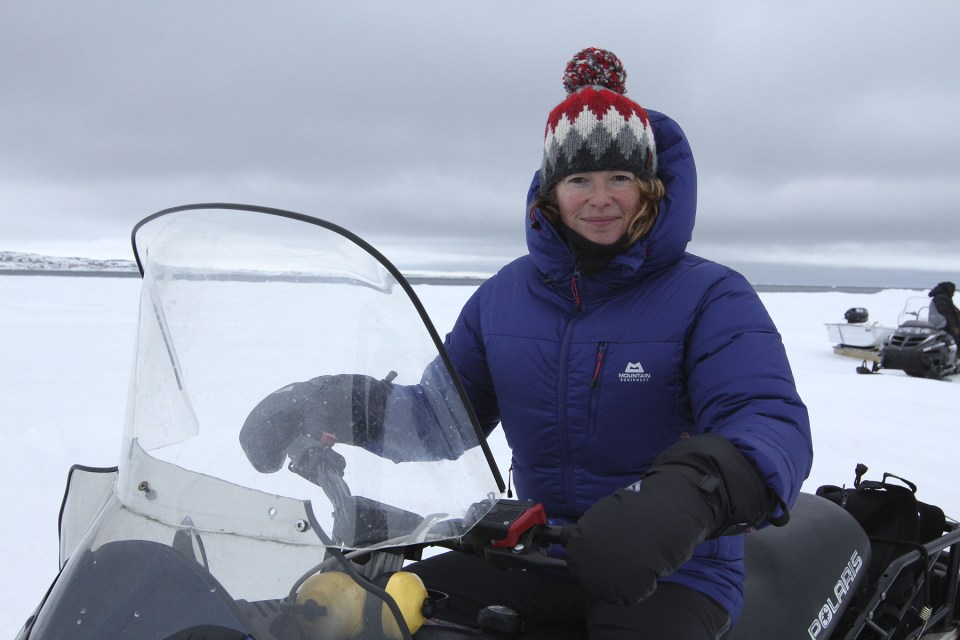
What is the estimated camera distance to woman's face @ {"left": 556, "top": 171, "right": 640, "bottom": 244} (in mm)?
1858

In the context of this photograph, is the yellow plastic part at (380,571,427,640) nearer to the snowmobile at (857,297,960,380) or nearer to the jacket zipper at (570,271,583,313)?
the jacket zipper at (570,271,583,313)

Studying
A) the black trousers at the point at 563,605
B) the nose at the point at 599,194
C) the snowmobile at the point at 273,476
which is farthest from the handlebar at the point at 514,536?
the nose at the point at 599,194

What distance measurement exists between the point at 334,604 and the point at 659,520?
534 millimetres

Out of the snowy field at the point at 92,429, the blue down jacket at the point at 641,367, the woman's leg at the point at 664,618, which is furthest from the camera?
the snowy field at the point at 92,429

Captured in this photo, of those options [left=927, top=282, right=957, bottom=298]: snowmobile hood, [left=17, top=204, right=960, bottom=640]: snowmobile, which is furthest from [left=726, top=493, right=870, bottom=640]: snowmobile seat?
[left=927, top=282, right=957, bottom=298]: snowmobile hood

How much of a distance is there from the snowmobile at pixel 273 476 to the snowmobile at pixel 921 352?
423 inches

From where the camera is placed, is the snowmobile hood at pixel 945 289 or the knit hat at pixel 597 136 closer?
the knit hat at pixel 597 136

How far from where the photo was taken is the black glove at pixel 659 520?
1186mm

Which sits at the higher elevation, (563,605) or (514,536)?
(514,536)

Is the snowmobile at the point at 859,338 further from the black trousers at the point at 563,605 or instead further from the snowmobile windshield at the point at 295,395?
the snowmobile windshield at the point at 295,395

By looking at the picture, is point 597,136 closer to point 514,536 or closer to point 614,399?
point 614,399

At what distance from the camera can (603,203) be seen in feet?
6.09

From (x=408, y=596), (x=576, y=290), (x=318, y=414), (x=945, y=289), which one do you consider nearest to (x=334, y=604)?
(x=408, y=596)

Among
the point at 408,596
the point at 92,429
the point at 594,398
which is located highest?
the point at 594,398
